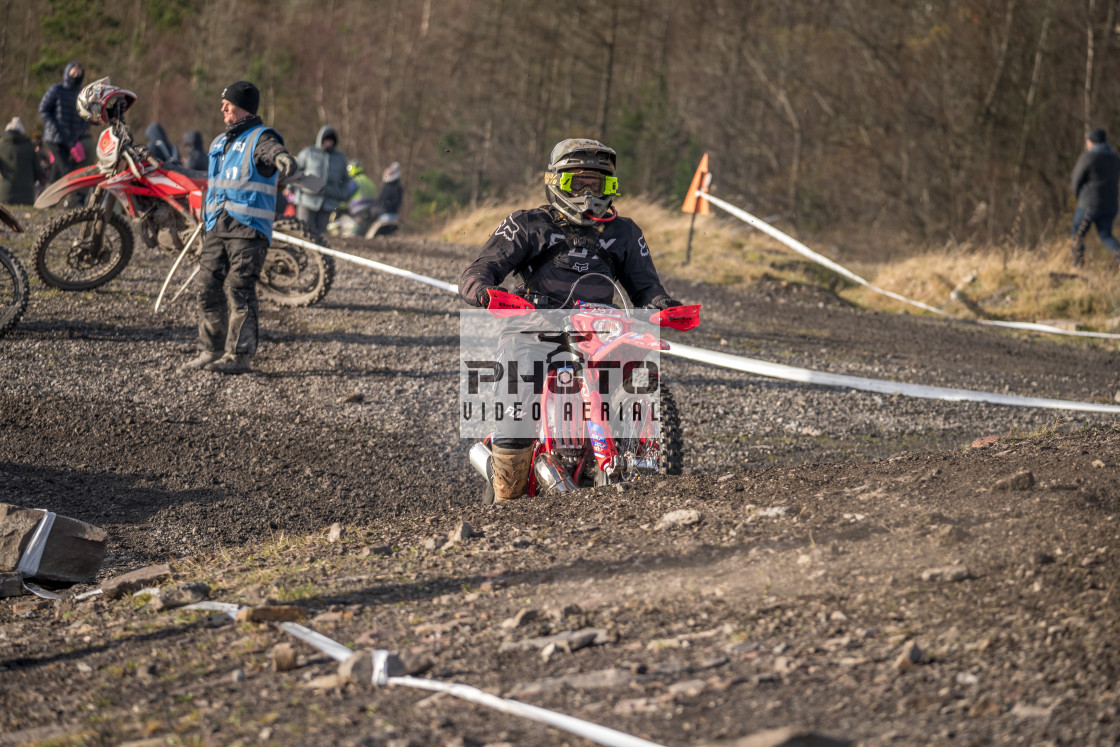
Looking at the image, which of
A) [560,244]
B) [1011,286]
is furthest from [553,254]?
[1011,286]

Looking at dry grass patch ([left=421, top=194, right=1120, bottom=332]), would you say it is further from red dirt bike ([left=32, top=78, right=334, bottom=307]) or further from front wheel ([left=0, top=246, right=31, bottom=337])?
front wheel ([left=0, top=246, right=31, bottom=337])

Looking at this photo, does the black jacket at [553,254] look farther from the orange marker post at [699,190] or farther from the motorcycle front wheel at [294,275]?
the orange marker post at [699,190]

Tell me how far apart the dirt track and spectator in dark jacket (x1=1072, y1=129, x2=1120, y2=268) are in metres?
7.85

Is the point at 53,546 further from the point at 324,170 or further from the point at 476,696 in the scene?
the point at 324,170

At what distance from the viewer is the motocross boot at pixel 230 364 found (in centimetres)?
816

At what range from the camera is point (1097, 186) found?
1470 centimetres

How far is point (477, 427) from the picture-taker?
7.89m

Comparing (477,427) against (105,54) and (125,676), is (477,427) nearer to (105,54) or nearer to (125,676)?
(125,676)

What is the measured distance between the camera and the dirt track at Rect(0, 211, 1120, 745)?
275cm

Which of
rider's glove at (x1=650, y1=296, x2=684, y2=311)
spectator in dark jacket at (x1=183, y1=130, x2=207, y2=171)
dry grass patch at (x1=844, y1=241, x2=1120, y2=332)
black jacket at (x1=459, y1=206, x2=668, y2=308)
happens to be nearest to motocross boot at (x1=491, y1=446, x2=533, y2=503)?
black jacket at (x1=459, y1=206, x2=668, y2=308)

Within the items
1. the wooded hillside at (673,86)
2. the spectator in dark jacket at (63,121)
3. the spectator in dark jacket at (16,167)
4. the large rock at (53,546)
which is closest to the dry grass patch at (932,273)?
the wooded hillside at (673,86)

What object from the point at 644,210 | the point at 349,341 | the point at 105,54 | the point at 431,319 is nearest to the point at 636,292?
the point at 349,341

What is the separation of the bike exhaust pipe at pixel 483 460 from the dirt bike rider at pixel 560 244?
0.09 metres

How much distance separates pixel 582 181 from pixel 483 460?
1666 millimetres
